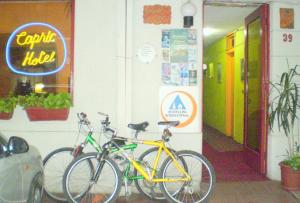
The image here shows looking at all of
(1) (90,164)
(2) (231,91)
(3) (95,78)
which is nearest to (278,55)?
(3) (95,78)

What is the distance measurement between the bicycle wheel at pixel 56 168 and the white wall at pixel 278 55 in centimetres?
300

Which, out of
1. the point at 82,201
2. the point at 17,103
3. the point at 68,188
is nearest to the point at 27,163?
the point at 68,188

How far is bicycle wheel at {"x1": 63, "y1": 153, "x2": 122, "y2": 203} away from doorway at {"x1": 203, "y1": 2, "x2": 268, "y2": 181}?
218 cm

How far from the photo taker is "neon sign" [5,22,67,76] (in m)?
5.85

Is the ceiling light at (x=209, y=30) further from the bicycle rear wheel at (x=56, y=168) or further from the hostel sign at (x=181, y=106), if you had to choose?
the bicycle rear wheel at (x=56, y=168)

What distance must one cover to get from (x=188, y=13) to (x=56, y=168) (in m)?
2.77

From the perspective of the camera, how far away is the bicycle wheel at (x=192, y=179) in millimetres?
4996

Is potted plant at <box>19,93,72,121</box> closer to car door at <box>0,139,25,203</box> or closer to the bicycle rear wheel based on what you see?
the bicycle rear wheel

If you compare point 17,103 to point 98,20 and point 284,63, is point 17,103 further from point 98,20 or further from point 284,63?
point 284,63

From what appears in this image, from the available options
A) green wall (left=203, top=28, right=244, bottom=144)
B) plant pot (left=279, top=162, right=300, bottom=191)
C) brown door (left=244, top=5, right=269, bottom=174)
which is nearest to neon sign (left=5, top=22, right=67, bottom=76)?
brown door (left=244, top=5, right=269, bottom=174)

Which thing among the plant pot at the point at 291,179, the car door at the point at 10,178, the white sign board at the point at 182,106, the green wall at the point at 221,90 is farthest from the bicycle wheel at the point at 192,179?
the green wall at the point at 221,90

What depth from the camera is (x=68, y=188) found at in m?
4.85

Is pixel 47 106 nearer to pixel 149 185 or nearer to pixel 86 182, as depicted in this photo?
pixel 86 182

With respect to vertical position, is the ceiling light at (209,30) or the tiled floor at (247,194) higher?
the ceiling light at (209,30)
